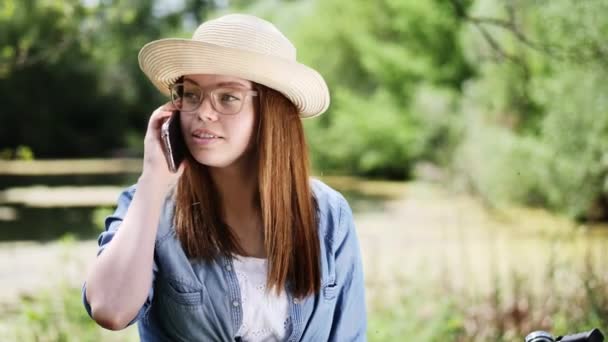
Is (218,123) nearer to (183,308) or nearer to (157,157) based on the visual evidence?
(157,157)

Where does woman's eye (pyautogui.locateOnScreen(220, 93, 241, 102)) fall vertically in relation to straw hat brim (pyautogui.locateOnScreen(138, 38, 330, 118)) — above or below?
below

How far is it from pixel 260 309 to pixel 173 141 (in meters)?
0.41

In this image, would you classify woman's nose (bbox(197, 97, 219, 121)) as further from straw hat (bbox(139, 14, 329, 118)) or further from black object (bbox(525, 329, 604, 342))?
black object (bbox(525, 329, 604, 342))

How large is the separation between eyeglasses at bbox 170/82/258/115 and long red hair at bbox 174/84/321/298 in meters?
0.06

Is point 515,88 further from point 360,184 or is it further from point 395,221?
point 360,184

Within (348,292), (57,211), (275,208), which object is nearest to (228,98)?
(275,208)

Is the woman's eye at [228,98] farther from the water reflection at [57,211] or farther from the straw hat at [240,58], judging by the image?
the water reflection at [57,211]

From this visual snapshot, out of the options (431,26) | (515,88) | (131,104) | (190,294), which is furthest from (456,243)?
(131,104)

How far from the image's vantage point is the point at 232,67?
170 cm

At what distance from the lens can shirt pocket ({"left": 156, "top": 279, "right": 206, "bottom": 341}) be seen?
5.43ft

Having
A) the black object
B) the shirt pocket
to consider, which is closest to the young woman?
the shirt pocket

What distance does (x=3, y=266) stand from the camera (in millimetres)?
10508

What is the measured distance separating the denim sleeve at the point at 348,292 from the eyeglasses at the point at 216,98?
36 centimetres

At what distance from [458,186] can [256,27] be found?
56.1 ft
